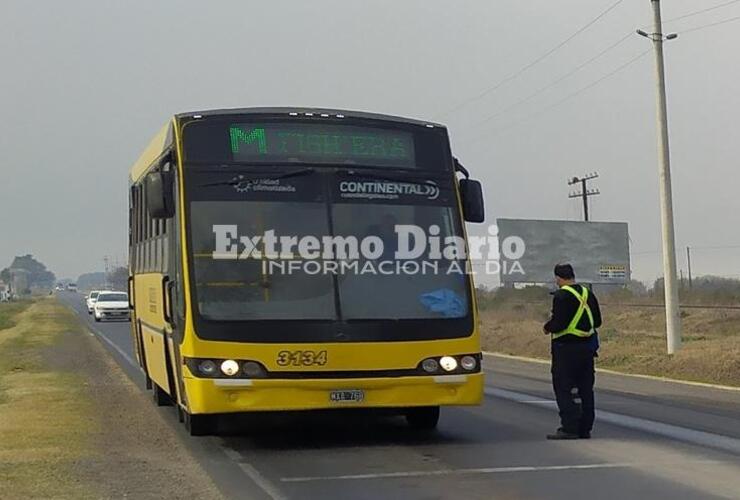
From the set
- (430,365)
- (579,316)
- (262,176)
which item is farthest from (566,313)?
(262,176)

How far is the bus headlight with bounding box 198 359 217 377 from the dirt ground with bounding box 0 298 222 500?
2.85 ft

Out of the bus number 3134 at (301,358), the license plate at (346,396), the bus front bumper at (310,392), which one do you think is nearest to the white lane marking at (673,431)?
the bus front bumper at (310,392)

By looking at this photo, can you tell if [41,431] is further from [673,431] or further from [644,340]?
[644,340]

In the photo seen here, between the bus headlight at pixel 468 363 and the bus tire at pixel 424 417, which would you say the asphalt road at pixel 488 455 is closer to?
the bus tire at pixel 424 417

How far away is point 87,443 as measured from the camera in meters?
11.9

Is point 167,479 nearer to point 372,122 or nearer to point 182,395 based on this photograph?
point 182,395

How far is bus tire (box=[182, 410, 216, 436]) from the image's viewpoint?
11.9 m

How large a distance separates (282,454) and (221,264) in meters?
1.99

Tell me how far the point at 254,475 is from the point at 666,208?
53.7 feet

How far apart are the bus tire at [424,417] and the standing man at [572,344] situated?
65.3 inches

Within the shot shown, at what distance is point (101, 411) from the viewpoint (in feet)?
49.3

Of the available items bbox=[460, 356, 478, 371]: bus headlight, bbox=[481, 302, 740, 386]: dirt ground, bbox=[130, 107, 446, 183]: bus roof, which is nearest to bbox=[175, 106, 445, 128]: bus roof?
bbox=[130, 107, 446, 183]: bus roof

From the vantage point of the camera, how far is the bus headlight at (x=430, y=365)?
35.0ft

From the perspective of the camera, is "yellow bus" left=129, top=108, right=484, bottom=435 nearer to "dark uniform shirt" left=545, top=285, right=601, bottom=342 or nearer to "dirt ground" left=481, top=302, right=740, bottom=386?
"dark uniform shirt" left=545, top=285, right=601, bottom=342
